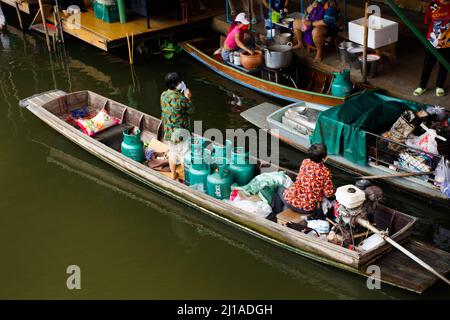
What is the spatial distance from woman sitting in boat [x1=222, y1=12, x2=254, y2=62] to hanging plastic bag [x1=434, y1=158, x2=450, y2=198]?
5004 mm

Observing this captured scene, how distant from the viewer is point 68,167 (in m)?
10.6

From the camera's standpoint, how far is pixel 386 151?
30.3 feet

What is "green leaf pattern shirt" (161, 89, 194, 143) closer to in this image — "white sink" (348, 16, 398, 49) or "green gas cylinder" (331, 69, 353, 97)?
"green gas cylinder" (331, 69, 353, 97)

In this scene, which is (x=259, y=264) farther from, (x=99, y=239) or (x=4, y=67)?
(x=4, y=67)

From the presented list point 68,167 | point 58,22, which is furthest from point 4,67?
point 68,167

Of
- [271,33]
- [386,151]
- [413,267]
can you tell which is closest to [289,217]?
[413,267]

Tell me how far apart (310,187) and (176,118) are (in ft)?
7.86

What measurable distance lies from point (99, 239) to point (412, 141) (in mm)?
4648

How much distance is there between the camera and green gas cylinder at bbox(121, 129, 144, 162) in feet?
31.9

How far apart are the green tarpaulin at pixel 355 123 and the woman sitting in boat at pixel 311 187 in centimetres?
168

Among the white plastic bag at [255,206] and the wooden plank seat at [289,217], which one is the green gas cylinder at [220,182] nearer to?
the white plastic bag at [255,206]

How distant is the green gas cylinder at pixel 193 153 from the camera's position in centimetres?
890
